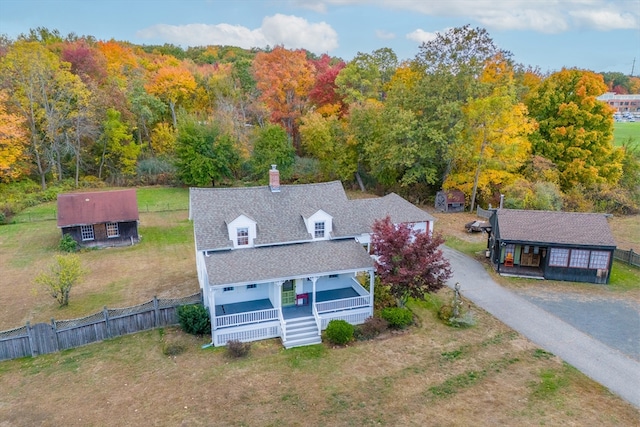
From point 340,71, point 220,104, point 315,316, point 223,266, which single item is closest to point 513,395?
point 315,316

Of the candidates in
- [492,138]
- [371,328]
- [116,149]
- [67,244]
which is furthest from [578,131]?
[116,149]

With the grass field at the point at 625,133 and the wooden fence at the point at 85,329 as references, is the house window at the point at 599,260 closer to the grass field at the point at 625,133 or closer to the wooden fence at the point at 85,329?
the wooden fence at the point at 85,329

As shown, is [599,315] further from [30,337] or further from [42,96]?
[42,96]

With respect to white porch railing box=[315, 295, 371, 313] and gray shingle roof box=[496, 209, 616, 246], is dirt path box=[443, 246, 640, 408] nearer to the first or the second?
gray shingle roof box=[496, 209, 616, 246]

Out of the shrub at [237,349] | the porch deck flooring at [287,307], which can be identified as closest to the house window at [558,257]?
the porch deck flooring at [287,307]

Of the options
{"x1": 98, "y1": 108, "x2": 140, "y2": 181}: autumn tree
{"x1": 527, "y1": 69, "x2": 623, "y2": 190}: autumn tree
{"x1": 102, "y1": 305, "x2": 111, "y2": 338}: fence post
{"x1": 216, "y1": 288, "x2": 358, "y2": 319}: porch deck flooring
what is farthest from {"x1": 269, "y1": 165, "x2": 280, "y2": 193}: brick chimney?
{"x1": 98, "y1": 108, "x2": 140, "y2": 181}: autumn tree

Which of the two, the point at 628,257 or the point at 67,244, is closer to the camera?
the point at 628,257
